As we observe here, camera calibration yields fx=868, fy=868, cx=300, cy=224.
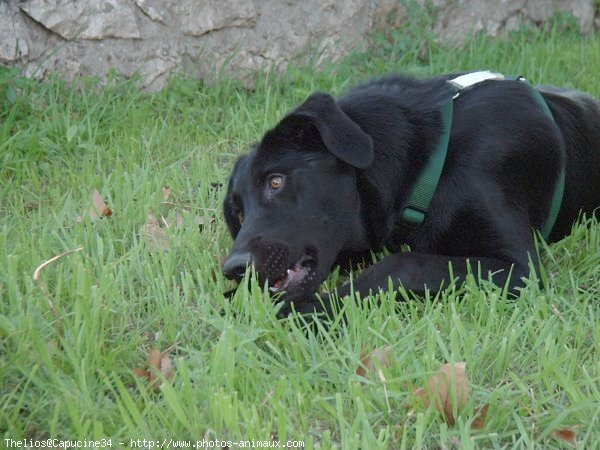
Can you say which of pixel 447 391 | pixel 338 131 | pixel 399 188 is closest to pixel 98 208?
pixel 338 131

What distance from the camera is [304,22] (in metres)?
5.75

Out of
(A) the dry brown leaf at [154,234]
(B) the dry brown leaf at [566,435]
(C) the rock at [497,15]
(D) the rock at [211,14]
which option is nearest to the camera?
(B) the dry brown leaf at [566,435]

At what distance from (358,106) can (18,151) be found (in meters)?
1.97

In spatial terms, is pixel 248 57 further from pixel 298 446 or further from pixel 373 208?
pixel 298 446

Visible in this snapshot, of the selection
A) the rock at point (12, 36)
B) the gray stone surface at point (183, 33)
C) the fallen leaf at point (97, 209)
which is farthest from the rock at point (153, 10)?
the fallen leaf at point (97, 209)

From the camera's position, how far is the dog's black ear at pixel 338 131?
315 cm

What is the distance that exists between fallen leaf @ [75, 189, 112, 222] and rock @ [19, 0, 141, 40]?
1469 millimetres

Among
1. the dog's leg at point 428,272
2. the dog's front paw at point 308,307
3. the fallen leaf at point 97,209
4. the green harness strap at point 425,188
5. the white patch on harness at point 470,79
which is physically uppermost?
the white patch on harness at point 470,79

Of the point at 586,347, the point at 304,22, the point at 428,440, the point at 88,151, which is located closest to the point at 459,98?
the point at 586,347

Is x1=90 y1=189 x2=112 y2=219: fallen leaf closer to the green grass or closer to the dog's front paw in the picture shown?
the green grass

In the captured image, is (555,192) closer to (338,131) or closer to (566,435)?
(338,131)

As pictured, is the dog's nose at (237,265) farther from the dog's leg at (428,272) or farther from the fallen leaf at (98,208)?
the fallen leaf at (98,208)

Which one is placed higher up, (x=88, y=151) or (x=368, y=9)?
(x=368, y=9)

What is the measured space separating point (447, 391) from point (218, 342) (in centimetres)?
69
